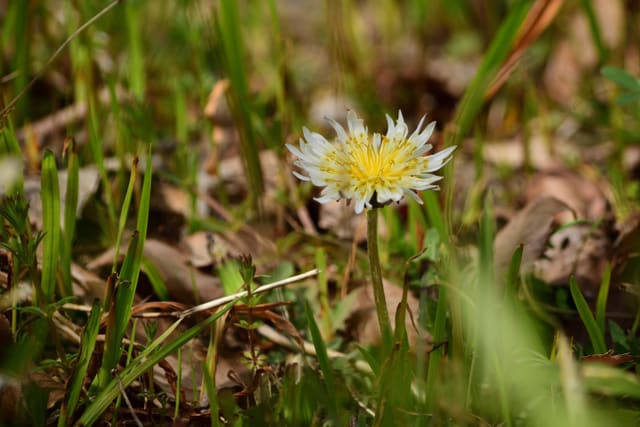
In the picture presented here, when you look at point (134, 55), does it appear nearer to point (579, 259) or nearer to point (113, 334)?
point (113, 334)

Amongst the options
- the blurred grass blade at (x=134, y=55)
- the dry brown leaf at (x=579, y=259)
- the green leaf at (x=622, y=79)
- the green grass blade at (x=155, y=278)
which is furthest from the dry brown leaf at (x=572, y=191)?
the blurred grass blade at (x=134, y=55)

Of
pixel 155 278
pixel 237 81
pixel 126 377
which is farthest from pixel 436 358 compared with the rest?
pixel 237 81

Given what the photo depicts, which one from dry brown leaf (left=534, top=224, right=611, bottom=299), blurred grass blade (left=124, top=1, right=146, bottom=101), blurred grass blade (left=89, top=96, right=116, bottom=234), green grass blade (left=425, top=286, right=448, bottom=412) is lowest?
green grass blade (left=425, top=286, right=448, bottom=412)

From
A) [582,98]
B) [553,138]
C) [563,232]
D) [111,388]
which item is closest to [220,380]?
[111,388]

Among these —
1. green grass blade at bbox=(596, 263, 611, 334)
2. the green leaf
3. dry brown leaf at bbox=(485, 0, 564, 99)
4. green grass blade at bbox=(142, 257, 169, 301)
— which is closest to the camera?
green grass blade at bbox=(596, 263, 611, 334)

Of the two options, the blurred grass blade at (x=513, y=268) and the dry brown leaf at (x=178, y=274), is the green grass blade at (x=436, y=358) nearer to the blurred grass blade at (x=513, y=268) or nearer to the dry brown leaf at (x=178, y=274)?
the blurred grass blade at (x=513, y=268)

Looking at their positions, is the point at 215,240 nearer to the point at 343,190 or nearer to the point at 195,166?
the point at 195,166

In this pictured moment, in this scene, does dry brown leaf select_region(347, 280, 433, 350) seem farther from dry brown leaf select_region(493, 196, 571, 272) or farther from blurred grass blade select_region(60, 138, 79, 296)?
blurred grass blade select_region(60, 138, 79, 296)

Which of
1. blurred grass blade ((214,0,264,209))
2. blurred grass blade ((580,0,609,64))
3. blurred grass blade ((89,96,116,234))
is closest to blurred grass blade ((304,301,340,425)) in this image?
blurred grass blade ((214,0,264,209))
